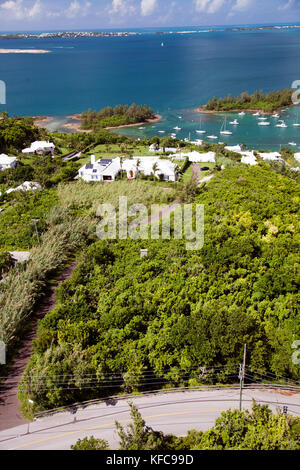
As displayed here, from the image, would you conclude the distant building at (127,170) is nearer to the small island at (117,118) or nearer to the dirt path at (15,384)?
the dirt path at (15,384)

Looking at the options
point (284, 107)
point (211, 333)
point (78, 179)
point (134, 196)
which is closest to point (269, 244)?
point (211, 333)

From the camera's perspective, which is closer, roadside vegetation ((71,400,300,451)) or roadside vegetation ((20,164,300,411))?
roadside vegetation ((71,400,300,451))

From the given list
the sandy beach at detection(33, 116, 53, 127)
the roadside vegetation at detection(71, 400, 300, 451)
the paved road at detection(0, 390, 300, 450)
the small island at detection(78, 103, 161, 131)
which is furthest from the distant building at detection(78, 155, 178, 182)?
the sandy beach at detection(33, 116, 53, 127)

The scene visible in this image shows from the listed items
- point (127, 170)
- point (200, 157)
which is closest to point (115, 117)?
point (200, 157)

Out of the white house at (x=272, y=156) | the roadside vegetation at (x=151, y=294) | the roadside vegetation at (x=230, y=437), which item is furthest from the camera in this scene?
the white house at (x=272, y=156)

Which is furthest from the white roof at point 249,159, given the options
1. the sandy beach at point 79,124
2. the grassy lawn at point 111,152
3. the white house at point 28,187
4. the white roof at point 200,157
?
the sandy beach at point 79,124

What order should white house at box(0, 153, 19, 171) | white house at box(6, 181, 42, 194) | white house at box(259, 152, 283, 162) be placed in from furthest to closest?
1. white house at box(259, 152, 283, 162)
2. white house at box(0, 153, 19, 171)
3. white house at box(6, 181, 42, 194)

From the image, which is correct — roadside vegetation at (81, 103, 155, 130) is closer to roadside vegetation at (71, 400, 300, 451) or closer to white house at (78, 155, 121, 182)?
white house at (78, 155, 121, 182)

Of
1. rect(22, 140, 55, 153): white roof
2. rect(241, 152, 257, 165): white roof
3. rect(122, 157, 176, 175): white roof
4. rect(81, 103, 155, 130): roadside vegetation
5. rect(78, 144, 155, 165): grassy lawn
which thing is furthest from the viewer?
rect(81, 103, 155, 130): roadside vegetation
